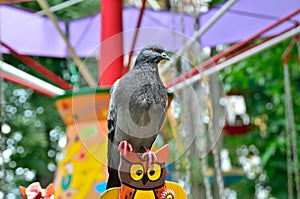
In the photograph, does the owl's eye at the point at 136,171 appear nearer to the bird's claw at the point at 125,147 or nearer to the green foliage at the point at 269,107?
the bird's claw at the point at 125,147

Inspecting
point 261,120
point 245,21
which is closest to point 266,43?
point 245,21

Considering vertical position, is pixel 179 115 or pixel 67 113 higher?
pixel 67 113

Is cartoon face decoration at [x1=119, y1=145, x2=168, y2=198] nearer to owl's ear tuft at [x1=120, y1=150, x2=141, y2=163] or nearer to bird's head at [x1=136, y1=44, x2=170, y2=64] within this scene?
owl's ear tuft at [x1=120, y1=150, x2=141, y2=163]

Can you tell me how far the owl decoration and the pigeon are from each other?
0.02 meters

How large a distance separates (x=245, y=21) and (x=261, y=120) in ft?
8.19

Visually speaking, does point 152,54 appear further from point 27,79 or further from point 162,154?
point 27,79

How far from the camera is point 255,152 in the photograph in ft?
20.4

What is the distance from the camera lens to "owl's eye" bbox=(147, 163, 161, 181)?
1.25 m

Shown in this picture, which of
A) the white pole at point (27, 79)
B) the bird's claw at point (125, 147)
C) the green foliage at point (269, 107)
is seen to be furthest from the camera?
the green foliage at point (269, 107)

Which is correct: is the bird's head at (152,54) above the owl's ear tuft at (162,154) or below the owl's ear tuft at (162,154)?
above

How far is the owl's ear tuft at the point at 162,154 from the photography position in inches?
50.0

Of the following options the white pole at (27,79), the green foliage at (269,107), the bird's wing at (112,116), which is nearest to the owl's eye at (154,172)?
the bird's wing at (112,116)

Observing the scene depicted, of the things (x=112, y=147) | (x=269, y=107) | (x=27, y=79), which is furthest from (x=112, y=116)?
(x=269, y=107)

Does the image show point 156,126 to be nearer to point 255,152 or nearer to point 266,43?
point 266,43
